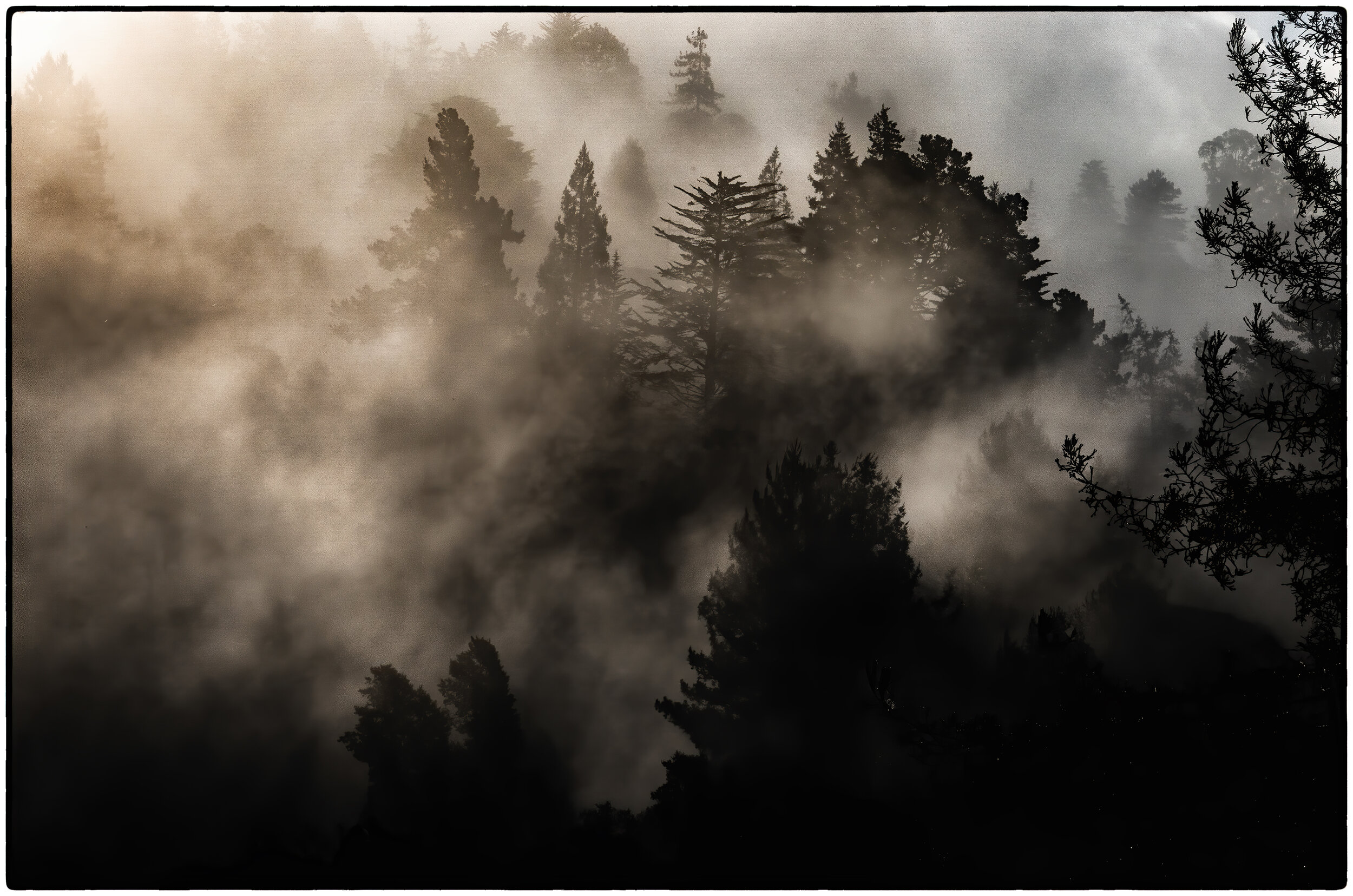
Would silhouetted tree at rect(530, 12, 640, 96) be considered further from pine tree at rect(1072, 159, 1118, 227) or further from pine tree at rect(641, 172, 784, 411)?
pine tree at rect(1072, 159, 1118, 227)

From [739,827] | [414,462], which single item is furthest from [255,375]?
[739,827]

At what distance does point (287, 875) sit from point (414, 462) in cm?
206

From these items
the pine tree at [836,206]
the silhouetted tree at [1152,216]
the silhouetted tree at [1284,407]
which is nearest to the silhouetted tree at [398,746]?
the pine tree at [836,206]

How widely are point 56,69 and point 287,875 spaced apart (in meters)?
4.09

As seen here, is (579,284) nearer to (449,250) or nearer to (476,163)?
(449,250)

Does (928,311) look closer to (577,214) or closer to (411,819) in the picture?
(577,214)

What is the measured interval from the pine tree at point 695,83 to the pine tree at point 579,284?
21.7 inches

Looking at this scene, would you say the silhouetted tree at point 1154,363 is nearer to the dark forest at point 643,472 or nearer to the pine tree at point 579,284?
the dark forest at point 643,472

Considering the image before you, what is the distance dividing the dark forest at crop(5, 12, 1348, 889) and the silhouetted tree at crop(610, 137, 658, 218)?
0.02 m

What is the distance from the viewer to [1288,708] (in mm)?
4059

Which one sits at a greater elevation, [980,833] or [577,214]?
[577,214]

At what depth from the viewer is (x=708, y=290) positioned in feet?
13.4

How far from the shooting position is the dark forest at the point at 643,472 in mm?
3975

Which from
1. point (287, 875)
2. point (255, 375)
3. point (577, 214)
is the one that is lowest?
point (287, 875)
